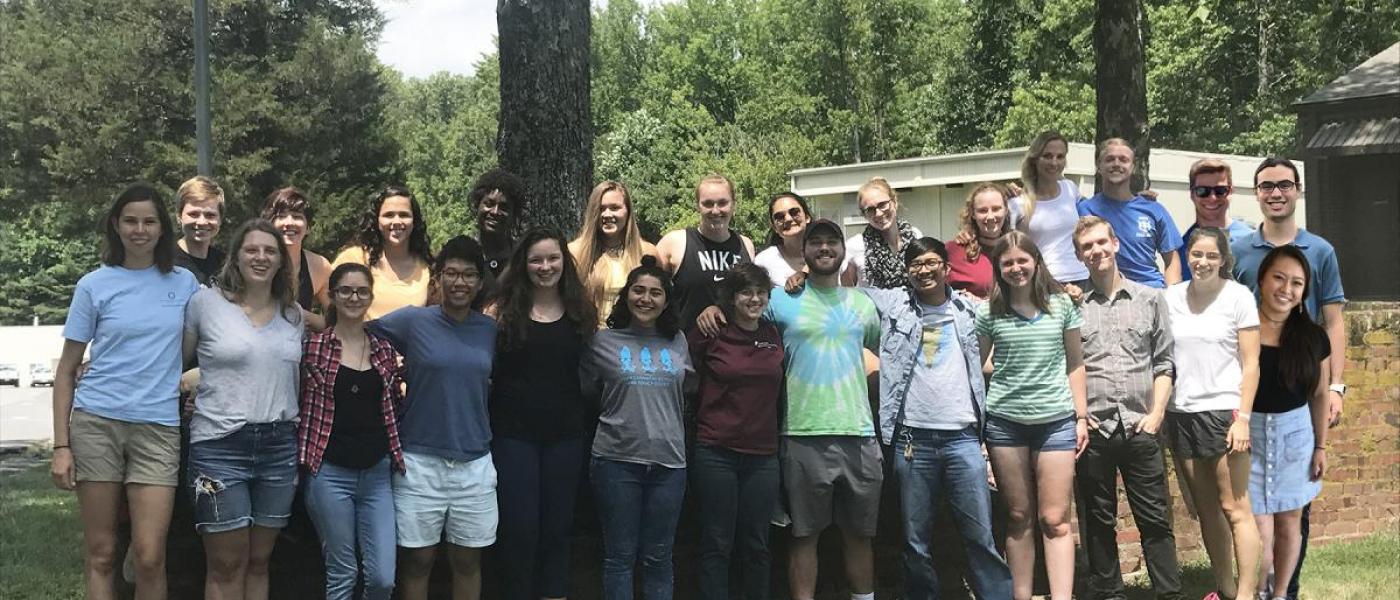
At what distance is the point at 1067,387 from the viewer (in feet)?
19.1

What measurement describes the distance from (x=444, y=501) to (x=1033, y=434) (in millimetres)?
2727

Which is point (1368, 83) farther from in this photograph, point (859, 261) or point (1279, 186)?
point (859, 261)

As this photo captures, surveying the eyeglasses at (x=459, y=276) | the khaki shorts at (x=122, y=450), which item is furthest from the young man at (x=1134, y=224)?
A: the khaki shorts at (x=122, y=450)

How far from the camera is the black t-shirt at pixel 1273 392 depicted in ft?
20.1

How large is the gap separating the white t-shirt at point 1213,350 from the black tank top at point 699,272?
7.34 ft

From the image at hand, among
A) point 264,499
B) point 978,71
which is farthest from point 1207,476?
point 978,71

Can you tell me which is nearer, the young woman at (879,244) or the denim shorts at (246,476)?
the denim shorts at (246,476)

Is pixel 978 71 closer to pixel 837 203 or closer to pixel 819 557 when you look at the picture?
pixel 837 203

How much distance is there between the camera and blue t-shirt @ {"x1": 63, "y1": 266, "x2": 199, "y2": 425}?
482cm

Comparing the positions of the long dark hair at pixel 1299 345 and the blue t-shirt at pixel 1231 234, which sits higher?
the blue t-shirt at pixel 1231 234

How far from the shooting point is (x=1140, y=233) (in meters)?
6.71

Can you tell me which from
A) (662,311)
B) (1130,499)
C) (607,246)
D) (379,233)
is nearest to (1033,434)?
(1130,499)

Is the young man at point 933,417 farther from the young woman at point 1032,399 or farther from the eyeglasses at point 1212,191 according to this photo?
the eyeglasses at point 1212,191

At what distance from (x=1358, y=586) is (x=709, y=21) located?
54.8 meters
